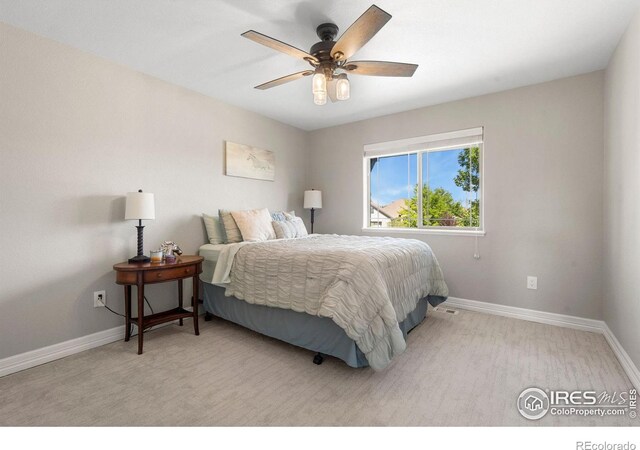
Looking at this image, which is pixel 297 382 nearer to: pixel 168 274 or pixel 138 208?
pixel 168 274

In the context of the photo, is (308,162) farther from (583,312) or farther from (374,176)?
(583,312)

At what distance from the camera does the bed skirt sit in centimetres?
199

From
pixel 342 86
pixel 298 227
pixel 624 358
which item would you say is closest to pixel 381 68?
pixel 342 86

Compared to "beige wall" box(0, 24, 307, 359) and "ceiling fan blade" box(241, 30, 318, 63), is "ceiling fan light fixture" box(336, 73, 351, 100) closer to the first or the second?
"ceiling fan blade" box(241, 30, 318, 63)

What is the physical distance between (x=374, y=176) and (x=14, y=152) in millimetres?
3637

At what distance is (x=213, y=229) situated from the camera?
125 inches

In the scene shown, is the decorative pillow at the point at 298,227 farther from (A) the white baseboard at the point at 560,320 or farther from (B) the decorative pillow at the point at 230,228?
(A) the white baseboard at the point at 560,320

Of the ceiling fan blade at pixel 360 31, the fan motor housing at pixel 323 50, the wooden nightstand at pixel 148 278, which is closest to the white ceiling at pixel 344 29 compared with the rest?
the fan motor housing at pixel 323 50

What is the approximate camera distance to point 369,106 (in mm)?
3607

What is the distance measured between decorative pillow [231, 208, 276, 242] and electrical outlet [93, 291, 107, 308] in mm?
1291

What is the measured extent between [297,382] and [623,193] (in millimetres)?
2697

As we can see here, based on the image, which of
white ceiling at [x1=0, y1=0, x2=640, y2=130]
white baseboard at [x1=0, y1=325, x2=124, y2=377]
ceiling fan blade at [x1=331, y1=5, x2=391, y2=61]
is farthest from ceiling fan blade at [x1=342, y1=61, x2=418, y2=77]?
white baseboard at [x1=0, y1=325, x2=124, y2=377]

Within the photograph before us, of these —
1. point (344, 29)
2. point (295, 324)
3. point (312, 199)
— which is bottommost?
point (295, 324)

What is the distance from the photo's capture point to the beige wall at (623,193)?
1.90 meters
